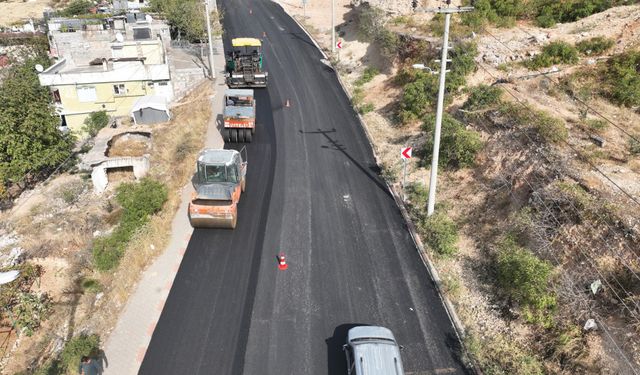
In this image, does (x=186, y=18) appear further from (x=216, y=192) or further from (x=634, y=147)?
(x=634, y=147)

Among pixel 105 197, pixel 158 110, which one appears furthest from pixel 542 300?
pixel 158 110

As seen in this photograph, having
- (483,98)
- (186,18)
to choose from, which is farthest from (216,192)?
(186,18)

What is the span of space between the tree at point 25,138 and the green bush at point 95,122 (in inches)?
127

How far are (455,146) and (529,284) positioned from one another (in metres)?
10.2

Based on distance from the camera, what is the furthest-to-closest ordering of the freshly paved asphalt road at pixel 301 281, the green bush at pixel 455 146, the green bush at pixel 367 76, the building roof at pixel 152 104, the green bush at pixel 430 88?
the green bush at pixel 367 76 → the building roof at pixel 152 104 → the green bush at pixel 430 88 → the green bush at pixel 455 146 → the freshly paved asphalt road at pixel 301 281

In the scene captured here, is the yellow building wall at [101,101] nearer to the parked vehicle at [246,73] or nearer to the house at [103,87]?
the house at [103,87]

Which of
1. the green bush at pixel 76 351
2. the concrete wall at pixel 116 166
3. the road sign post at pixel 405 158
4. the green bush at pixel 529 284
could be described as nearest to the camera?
the green bush at pixel 76 351

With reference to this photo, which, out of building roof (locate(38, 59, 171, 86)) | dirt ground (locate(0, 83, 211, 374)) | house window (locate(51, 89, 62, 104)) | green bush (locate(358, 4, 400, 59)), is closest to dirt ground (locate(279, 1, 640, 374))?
green bush (locate(358, 4, 400, 59))

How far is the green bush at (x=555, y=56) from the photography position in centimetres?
2941

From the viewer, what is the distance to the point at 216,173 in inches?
787

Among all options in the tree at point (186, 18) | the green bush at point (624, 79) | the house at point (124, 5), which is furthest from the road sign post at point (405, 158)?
the house at point (124, 5)

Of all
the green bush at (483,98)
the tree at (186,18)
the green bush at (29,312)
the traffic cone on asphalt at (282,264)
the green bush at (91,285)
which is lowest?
the green bush at (29,312)

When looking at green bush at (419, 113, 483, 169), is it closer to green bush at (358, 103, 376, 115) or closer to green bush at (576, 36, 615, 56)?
green bush at (358, 103, 376, 115)

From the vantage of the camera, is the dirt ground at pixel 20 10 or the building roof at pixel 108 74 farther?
the dirt ground at pixel 20 10
